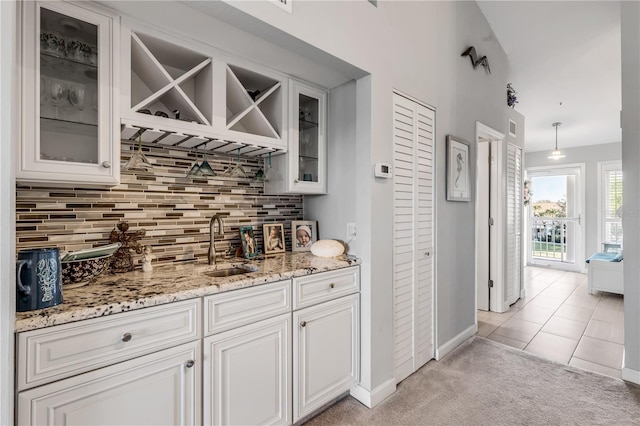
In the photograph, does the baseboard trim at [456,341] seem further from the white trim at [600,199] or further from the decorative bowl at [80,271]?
the white trim at [600,199]

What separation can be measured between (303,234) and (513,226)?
311 centimetres

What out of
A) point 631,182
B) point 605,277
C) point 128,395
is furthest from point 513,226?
point 128,395

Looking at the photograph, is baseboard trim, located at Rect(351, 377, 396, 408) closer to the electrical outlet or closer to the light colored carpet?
the light colored carpet

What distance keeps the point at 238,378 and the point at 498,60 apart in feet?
13.3

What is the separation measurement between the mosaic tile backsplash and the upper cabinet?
20 cm

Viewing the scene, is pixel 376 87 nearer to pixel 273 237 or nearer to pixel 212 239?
pixel 273 237

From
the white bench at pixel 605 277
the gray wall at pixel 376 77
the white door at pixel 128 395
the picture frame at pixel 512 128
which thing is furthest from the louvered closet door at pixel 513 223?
the white door at pixel 128 395

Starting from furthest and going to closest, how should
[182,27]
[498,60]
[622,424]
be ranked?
1. [498,60]
2. [622,424]
3. [182,27]

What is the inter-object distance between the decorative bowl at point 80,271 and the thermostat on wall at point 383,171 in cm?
152

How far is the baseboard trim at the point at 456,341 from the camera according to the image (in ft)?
8.58

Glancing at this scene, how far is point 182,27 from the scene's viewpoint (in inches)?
58.6

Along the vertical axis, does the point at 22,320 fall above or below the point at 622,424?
above

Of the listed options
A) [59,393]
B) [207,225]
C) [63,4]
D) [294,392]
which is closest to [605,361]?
[294,392]

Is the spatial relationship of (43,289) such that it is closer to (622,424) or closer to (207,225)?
(207,225)
